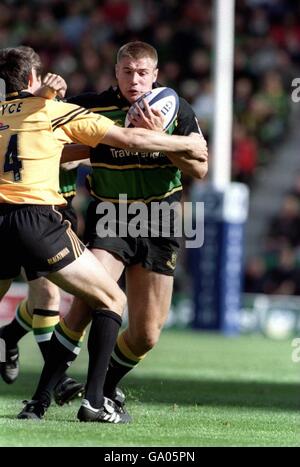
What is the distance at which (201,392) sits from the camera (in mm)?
9141

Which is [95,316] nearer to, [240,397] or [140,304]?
[140,304]

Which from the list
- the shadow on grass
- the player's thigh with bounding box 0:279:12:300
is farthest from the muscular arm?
the shadow on grass

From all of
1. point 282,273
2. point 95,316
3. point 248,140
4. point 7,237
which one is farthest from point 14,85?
point 248,140

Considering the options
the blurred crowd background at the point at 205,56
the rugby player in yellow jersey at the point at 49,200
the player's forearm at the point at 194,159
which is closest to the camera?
the rugby player in yellow jersey at the point at 49,200

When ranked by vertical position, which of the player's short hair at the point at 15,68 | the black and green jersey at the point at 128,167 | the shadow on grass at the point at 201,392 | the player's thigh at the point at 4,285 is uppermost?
the player's short hair at the point at 15,68

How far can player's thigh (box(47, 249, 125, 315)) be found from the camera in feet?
22.0

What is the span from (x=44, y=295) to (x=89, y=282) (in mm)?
1738

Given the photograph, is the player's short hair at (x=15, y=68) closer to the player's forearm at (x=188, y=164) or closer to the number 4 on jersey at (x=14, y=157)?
the number 4 on jersey at (x=14, y=157)

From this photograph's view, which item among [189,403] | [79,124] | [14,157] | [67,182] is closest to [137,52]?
[79,124]

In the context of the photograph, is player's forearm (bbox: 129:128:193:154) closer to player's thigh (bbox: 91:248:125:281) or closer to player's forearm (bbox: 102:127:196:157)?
player's forearm (bbox: 102:127:196:157)

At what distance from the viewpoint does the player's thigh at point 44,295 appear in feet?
27.7

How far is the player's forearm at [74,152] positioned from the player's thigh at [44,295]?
1179 millimetres

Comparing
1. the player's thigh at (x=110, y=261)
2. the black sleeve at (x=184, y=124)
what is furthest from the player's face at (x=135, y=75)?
the player's thigh at (x=110, y=261)

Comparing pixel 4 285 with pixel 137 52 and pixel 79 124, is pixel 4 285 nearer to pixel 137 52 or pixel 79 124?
pixel 79 124
